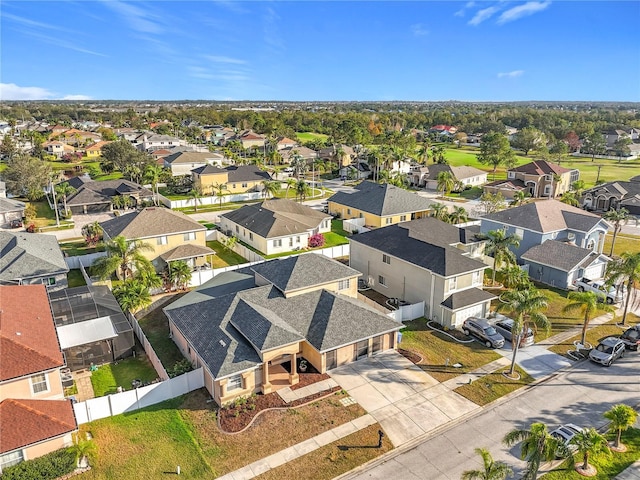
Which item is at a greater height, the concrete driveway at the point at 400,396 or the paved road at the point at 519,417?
the concrete driveway at the point at 400,396

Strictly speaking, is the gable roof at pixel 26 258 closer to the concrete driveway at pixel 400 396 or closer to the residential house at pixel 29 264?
the residential house at pixel 29 264

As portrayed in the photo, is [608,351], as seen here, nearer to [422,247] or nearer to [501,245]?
[501,245]

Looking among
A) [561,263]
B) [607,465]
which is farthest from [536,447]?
[561,263]

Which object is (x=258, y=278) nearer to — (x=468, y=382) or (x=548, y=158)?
(x=468, y=382)

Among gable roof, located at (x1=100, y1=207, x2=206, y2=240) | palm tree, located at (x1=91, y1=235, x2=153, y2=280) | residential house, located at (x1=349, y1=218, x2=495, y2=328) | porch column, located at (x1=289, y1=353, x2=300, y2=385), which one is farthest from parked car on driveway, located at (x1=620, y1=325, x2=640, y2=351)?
gable roof, located at (x1=100, y1=207, x2=206, y2=240)

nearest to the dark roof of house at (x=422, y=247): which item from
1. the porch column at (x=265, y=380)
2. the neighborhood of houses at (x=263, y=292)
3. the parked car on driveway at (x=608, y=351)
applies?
the neighborhood of houses at (x=263, y=292)
